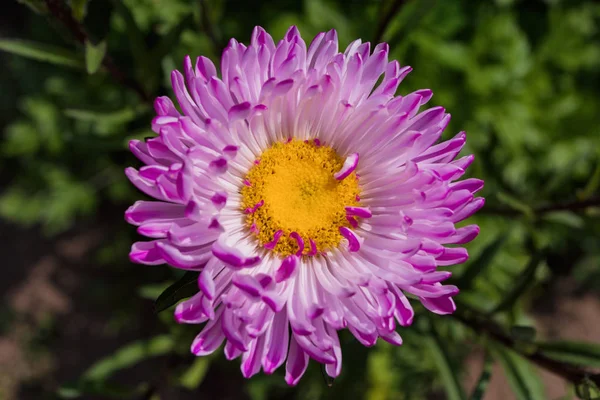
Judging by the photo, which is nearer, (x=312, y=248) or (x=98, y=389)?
(x=312, y=248)

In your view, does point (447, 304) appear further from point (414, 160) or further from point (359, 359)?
point (359, 359)

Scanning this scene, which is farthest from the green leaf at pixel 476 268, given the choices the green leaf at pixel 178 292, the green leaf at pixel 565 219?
the green leaf at pixel 178 292

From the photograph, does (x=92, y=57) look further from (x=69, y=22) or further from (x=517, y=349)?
(x=517, y=349)

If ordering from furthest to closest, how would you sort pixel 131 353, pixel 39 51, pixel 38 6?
pixel 131 353, pixel 39 51, pixel 38 6

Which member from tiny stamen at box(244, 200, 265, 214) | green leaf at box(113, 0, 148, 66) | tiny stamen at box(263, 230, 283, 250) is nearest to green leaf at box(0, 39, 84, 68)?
green leaf at box(113, 0, 148, 66)

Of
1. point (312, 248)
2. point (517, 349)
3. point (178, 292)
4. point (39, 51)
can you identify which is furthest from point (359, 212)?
point (39, 51)

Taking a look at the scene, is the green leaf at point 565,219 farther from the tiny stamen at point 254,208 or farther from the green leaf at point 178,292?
the green leaf at point 178,292

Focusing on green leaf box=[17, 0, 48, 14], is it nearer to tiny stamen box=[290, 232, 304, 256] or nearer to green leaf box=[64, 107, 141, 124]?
green leaf box=[64, 107, 141, 124]
